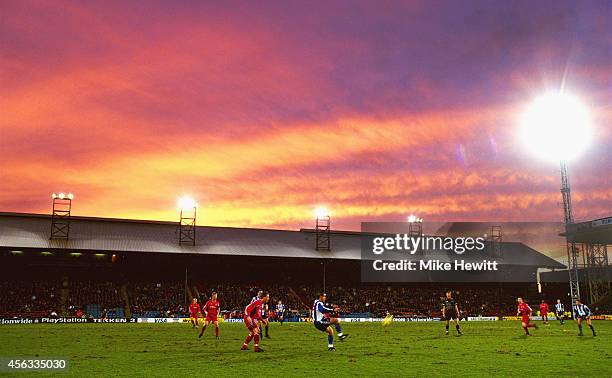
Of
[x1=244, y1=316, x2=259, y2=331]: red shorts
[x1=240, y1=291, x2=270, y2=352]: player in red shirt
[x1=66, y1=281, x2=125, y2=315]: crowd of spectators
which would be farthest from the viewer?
[x1=66, y1=281, x2=125, y2=315]: crowd of spectators

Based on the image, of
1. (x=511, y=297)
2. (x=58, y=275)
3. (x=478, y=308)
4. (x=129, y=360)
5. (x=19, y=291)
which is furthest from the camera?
(x=511, y=297)

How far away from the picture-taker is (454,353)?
21141 millimetres

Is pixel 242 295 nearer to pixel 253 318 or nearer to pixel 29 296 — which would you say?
pixel 29 296

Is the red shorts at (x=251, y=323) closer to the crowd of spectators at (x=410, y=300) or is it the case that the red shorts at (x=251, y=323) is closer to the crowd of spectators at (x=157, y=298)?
the crowd of spectators at (x=157, y=298)

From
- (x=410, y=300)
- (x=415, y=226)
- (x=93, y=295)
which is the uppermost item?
(x=415, y=226)

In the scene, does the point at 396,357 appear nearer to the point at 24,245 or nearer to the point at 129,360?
the point at 129,360

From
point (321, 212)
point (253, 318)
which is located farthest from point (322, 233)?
point (253, 318)

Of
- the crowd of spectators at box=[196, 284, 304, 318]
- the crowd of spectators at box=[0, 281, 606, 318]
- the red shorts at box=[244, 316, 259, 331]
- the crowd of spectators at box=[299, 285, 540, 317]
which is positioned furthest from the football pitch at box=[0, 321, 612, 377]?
the crowd of spectators at box=[299, 285, 540, 317]

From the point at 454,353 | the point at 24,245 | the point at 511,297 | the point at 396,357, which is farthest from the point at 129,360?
the point at 511,297

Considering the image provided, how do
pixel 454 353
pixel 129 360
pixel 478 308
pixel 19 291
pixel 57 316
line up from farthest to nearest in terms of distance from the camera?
1. pixel 478 308
2. pixel 19 291
3. pixel 57 316
4. pixel 454 353
5. pixel 129 360

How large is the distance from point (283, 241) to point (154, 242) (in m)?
16.3

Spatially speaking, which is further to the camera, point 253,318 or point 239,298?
point 239,298

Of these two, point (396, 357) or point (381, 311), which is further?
point (381, 311)

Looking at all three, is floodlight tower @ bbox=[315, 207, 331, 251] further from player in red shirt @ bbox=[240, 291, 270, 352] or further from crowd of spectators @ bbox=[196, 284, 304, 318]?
player in red shirt @ bbox=[240, 291, 270, 352]
